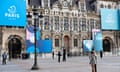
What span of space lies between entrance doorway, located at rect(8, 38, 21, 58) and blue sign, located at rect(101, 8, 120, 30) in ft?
64.7

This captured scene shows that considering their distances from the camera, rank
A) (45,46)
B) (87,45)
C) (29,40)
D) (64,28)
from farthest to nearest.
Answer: (64,28)
(87,45)
(45,46)
(29,40)

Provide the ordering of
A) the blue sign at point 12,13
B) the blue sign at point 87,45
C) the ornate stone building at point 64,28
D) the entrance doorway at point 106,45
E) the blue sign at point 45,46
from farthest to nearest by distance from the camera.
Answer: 1. the entrance doorway at point 106,45
2. the blue sign at point 87,45
3. the ornate stone building at point 64,28
4. the blue sign at point 45,46
5. the blue sign at point 12,13

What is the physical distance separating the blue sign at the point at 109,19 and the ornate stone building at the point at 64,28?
1.86m

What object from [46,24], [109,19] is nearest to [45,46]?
[46,24]

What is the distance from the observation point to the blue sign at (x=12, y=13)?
48438mm

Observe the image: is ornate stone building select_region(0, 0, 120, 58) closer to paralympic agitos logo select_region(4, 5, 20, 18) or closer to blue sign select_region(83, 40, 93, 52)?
blue sign select_region(83, 40, 93, 52)

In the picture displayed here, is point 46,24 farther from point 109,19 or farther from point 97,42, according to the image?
point 109,19

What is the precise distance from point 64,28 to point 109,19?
10.4 meters

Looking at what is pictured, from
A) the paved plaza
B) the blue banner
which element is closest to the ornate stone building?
the blue banner

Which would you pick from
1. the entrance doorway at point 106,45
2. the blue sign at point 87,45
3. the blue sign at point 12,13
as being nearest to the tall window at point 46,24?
the blue sign at point 12,13

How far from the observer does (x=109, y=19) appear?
59875 mm

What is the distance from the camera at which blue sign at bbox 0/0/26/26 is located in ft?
159

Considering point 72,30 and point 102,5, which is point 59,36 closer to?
point 72,30

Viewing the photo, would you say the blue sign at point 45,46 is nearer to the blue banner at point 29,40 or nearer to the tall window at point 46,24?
the blue banner at point 29,40
